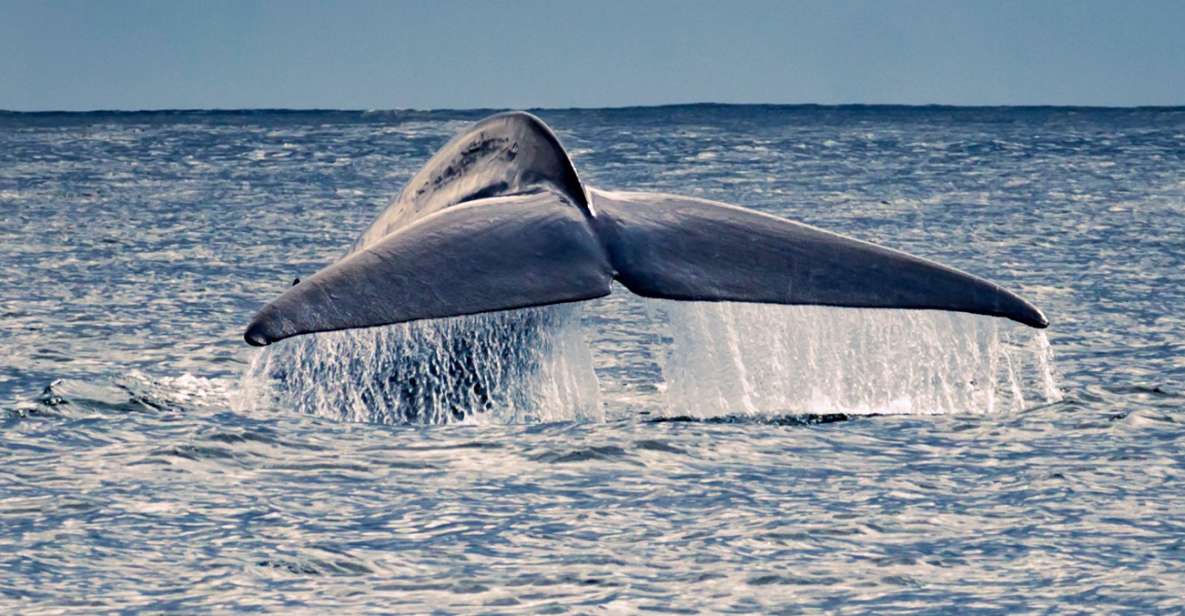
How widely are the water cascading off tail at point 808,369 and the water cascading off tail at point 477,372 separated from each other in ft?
1.85

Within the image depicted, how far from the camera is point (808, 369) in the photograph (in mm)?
12578

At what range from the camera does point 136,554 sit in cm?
843

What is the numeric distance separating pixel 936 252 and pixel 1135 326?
10.0 meters

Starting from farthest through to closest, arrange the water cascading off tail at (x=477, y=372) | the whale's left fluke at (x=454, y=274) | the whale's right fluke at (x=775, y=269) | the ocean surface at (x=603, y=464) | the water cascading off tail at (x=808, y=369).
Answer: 1. the water cascading off tail at (x=477, y=372)
2. the water cascading off tail at (x=808, y=369)
3. the whale's right fluke at (x=775, y=269)
4. the whale's left fluke at (x=454, y=274)
5. the ocean surface at (x=603, y=464)

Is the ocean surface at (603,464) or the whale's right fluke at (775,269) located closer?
the ocean surface at (603,464)

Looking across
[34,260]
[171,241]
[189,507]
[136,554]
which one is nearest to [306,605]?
[136,554]

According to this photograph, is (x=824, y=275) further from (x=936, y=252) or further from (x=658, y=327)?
(x=936, y=252)

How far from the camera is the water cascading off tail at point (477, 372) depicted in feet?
35.8

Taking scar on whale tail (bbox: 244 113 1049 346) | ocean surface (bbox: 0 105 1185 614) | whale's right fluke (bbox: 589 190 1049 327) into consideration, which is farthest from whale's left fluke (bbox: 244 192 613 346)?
ocean surface (bbox: 0 105 1185 614)

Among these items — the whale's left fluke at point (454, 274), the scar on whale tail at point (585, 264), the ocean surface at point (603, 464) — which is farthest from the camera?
the scar on whale tail at point (585, 264)

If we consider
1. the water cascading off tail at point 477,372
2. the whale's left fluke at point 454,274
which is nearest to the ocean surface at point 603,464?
the water cascading off tail at point 477,372

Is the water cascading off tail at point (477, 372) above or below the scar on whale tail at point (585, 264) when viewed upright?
below

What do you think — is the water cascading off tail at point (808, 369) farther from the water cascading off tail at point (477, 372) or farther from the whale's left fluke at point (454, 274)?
the whale's left fluke at point (454, 274)

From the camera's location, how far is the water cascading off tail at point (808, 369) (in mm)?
10523
